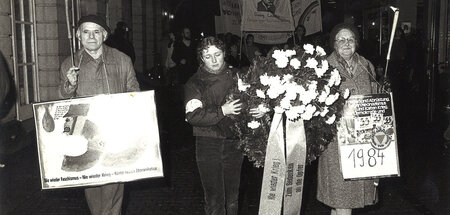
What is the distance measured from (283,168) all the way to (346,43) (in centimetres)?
118

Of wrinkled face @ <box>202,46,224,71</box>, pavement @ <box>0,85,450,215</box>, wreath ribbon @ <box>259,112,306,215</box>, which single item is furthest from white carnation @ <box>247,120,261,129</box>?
pavement @ <box>0,85,450,215</box>

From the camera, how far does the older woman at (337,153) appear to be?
4961mm

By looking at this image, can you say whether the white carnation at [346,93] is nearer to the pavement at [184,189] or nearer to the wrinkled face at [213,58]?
the wrinkled face at [213,58]

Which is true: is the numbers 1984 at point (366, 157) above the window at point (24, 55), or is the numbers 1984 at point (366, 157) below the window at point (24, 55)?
below

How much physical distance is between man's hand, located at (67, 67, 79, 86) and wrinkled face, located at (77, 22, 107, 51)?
0.26 metres

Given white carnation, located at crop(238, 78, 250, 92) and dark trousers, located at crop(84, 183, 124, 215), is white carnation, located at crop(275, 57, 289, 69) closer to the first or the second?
white carnation, located at crop(238, 78, 250, 92)

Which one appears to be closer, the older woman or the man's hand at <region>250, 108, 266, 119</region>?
the man's hand at <region>250, 108, 266, 119</region>

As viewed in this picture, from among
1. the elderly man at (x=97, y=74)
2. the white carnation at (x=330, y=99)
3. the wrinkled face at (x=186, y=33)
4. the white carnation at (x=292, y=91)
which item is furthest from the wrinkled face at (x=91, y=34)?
the wrinkled face at (x=186, y=33)

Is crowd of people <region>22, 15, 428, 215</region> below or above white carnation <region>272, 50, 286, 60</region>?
below

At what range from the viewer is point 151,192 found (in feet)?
24.6

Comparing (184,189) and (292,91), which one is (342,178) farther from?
(184,189)

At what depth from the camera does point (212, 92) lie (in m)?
4.79

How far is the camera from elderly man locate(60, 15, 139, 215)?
16.0 feet

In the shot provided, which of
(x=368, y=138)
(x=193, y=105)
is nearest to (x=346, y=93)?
(x=368, y=138)
